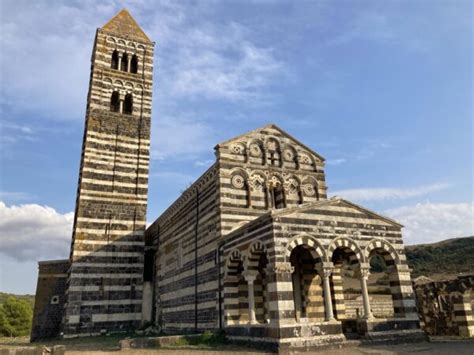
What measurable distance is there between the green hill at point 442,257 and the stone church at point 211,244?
22.4 metres

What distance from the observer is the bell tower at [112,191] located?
23.3 meters

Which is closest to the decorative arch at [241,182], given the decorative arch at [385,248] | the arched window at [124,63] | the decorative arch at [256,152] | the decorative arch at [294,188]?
the decorative arch at [256,152]

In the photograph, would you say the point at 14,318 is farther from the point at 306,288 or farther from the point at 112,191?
the point at 306,288

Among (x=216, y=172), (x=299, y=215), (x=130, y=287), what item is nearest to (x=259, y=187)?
(x=216, y=172)

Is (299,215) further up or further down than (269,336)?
further up

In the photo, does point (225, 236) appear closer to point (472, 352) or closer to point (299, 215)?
point (299, 215)

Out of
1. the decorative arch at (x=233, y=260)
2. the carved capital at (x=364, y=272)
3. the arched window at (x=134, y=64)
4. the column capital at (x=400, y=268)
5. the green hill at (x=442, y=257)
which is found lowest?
the carved capital at (x=364, y=272)

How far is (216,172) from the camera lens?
1775cm

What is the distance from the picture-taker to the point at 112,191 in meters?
25.8

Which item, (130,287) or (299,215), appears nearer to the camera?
(299,215)

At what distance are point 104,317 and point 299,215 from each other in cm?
1622

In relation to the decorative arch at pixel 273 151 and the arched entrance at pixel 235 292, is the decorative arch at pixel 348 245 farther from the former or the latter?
the decorative arch at pixel 273 151

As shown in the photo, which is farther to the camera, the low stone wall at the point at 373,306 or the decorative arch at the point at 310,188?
the low stone wall at the point at 373,306

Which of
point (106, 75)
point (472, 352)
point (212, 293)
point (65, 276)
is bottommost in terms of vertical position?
point (472, 352)
